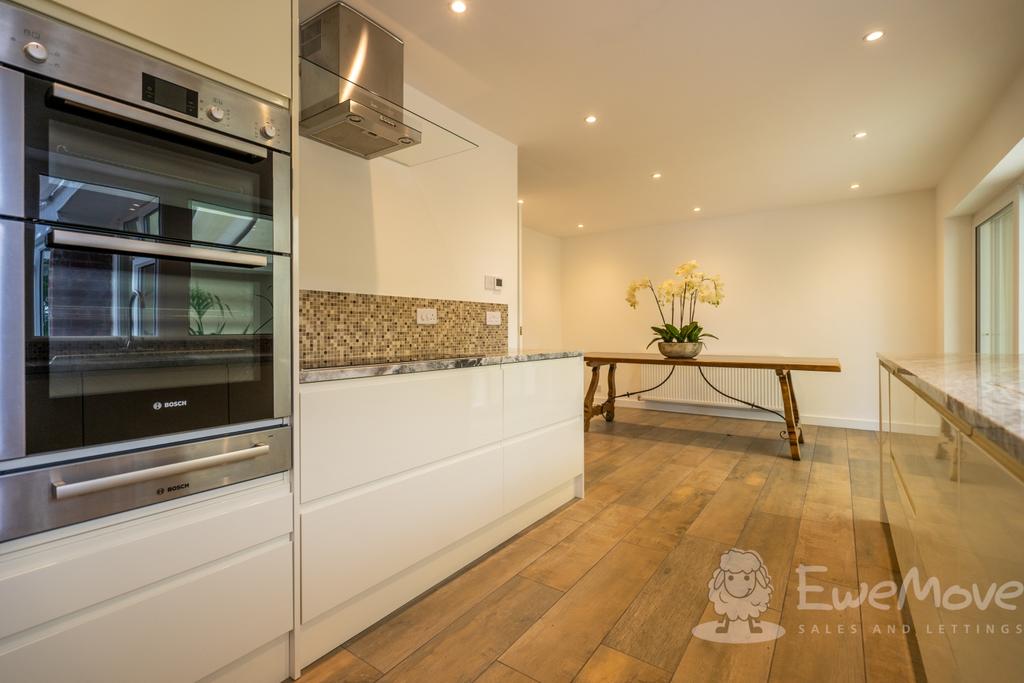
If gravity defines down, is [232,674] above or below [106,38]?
below

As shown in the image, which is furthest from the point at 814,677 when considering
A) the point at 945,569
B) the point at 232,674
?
the point at 232,674

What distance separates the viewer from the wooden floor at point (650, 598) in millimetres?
1397

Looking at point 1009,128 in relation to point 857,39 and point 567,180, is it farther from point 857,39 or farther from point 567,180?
point 567,180

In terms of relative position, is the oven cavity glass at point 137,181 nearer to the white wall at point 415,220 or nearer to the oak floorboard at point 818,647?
the white wall at point 415,220

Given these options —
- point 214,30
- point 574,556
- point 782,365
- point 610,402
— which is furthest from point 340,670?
point 610,402

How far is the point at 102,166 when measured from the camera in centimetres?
101

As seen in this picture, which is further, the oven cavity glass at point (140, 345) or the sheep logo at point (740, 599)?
the sheep logo at point (740, 599)

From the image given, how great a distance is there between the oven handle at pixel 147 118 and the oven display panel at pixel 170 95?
32mm

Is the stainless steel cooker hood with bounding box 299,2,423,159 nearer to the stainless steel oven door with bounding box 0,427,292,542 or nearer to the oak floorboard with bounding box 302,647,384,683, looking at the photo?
the stainless steel oven door with bounding box 0,427,292,542

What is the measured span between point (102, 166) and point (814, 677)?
2270 mm

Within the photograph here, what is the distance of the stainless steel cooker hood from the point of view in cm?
182

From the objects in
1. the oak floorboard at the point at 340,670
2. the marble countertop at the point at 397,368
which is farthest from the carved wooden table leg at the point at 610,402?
the oak floorboard at the point at 340,670

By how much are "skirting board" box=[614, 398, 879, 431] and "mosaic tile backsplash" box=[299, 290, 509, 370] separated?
3.55m

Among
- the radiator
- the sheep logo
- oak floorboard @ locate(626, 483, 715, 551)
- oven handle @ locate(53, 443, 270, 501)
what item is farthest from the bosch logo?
the radiator
